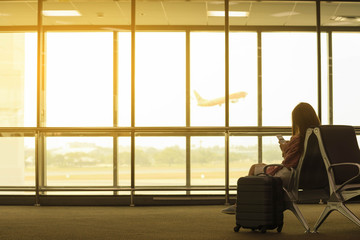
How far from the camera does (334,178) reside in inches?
223

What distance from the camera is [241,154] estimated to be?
955 centimetres

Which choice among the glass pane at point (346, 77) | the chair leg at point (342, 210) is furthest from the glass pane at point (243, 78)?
the chair leg at point (342, 210)

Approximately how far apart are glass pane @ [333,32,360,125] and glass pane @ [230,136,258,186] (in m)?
1.29

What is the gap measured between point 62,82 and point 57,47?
537 millimetres

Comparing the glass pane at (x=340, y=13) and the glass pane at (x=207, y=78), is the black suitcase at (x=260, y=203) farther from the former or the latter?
the glass pane at (x=340, y=13)

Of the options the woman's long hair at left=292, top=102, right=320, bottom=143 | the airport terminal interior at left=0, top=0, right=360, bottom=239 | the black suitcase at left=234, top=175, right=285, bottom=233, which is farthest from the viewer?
the airport terminal interior at left=0, top=0, right=360, bottom=239

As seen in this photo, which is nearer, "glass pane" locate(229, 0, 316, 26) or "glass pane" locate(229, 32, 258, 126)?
"glass pane" locate(229, 0, 316, 26)

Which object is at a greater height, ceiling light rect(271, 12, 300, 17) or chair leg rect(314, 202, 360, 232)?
ceiling light rect(271, 12, 300, 17)

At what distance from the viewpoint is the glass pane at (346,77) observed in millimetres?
9734

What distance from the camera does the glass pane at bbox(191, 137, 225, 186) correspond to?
960 centimetres

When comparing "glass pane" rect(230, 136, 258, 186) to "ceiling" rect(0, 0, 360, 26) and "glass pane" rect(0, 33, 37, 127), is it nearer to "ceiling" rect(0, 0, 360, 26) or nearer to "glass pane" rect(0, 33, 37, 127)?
"ceiling" rect(0, 0, 360, 26)

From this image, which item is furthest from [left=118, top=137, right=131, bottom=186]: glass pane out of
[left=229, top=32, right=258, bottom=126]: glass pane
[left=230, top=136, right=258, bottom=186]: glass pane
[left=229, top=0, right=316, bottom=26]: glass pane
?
[left=229, top=0, right=316, bottom=26]: glass pane

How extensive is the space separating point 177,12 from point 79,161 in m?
2.69

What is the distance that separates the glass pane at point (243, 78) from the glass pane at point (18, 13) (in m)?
3.01
